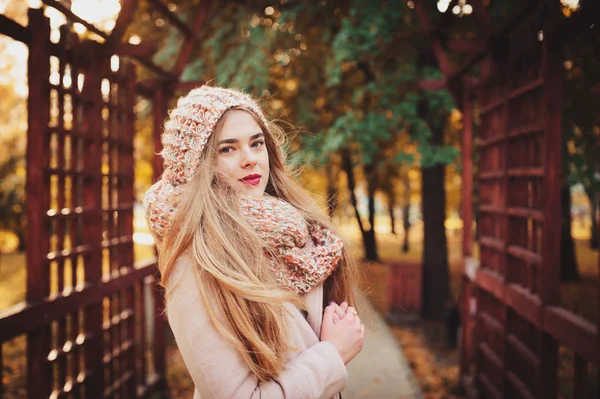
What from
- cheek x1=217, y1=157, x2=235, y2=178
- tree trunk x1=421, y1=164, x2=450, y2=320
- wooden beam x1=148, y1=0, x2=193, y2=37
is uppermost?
wooden beam x1=148, y1=0, x2=193, y2=37

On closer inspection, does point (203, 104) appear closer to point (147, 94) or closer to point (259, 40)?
point (147, 94)

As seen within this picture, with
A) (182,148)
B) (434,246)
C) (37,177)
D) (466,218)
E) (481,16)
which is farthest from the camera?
(434,246)

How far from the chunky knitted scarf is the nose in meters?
0.12

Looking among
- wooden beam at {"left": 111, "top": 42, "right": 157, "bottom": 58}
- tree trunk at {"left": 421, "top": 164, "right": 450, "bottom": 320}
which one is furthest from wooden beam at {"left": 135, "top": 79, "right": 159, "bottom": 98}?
tree trunk at {"left": 421, "top": 164, "right": 450, "bottom": 320}

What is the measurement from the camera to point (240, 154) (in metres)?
1.86

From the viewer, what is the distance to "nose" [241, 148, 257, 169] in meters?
1.84

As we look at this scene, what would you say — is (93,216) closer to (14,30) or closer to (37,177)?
(37,177)

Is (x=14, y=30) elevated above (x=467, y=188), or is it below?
above

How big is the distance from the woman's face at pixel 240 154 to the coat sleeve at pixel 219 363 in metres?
0.37

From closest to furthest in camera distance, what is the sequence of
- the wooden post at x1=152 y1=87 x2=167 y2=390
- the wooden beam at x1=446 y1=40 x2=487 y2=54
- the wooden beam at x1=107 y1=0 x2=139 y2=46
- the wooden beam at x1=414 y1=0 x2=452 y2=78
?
the wooden beam at x1=107 y1=0 x2=139 y2=46, the wooden beam at x1=446 y1=40 x2=487 y2=54, the wooden beam at x1=414 y1=0 x2=452 y2=78, the wooden post at x1=152 y1=87 x2=167 y2=390

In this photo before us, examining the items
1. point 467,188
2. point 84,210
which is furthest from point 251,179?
point 467,188

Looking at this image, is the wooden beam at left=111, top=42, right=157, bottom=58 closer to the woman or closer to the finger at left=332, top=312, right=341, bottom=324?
the woman

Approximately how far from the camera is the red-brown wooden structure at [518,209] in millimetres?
2805

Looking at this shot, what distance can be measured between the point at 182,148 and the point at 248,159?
0.24 meters
